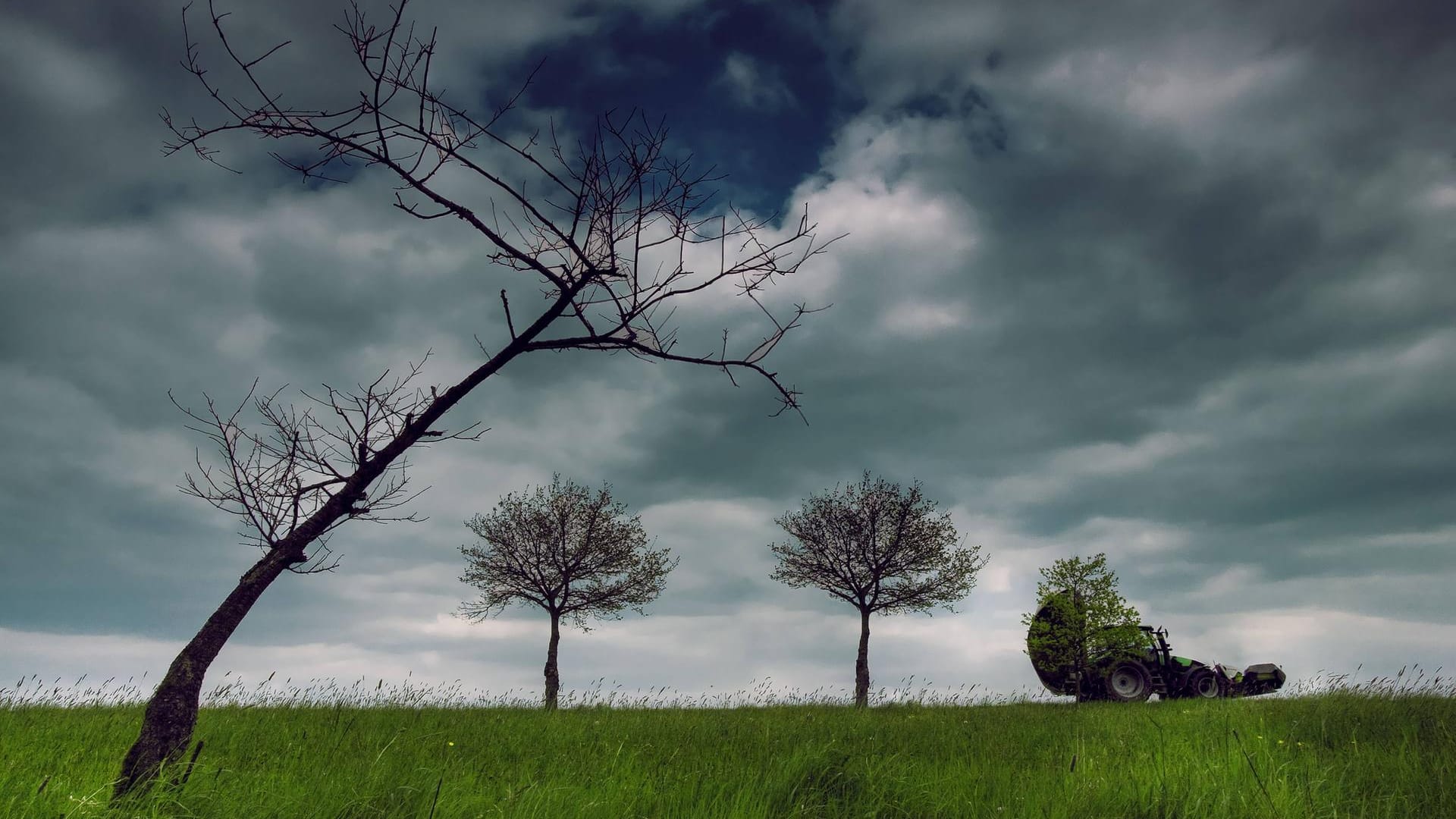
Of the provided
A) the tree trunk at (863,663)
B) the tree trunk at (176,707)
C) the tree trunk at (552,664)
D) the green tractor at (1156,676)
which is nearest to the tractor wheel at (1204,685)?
the green tractor at (1156,676)

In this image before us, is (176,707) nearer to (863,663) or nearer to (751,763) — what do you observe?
(751,763)

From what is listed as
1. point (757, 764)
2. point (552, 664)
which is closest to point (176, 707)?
point (757, 764)

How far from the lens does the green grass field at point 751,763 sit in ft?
19.2

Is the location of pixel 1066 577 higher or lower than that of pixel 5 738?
higher

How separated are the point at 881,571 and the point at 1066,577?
5648mm

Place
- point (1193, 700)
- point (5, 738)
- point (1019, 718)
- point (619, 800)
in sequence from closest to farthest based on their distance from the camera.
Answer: point (619, 800), point (5, 738), point (1019, 718), point (1193, 700)

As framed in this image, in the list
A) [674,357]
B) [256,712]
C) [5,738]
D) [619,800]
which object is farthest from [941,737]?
[5,738]

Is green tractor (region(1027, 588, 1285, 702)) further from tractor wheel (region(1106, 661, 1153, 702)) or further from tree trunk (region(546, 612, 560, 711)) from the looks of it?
tree trunk (region(546, 612, 560, 711))

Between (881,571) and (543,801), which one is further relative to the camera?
(881,571)

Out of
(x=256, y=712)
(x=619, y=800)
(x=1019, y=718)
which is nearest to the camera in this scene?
(x=619, y=800)

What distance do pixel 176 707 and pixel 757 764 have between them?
17.3 ft

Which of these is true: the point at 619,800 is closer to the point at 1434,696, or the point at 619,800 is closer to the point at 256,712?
the point at 256,712

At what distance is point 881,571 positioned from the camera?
25359 mm

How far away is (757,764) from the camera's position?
27.0 ft
